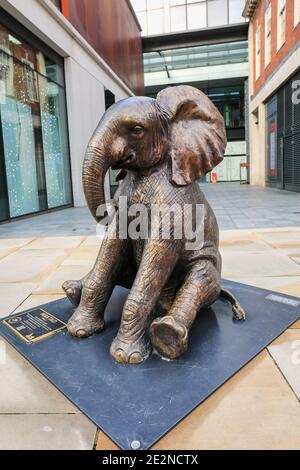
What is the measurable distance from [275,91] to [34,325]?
573 inches

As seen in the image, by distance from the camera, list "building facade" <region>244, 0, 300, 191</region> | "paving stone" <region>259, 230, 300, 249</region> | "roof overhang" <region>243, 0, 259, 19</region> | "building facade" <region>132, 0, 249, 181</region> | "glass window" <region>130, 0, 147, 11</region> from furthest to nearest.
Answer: "glass window" <region>130, 0, 147, 11</region> < "building facade" <region>132, 0, 249, 181</region> < "roof overhang" <region>243, 0, 259, 19</region> < "building facade" <region>244, 0, 300, 191</region> < "paving stone" <region>259, 230, 300, 249</region>

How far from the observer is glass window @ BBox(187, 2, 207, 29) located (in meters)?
19.1

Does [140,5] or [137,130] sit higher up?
[140,5]

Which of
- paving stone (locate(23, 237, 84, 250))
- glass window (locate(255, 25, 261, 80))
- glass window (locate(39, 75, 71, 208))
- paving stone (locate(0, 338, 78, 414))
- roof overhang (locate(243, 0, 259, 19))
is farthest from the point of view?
glass window (locate(255, 25, 261, 80))

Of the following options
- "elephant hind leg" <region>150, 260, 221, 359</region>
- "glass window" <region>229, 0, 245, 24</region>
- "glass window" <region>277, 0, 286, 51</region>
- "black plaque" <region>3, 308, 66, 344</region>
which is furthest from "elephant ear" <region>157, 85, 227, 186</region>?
"glass window" <region>229, 0, 245, 24</region>

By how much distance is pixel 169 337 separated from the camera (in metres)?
1.51

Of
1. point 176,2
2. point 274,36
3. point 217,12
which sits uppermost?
point 176,2

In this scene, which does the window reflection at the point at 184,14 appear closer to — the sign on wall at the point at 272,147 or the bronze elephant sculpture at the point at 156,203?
the sign on wall at the point at 272,147

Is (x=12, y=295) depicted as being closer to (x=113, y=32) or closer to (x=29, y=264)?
(x=29, y=264)

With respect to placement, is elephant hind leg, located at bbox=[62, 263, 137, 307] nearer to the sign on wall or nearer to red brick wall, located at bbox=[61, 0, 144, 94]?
red brick wall, located at bbox=[61, 0, 144, 94]

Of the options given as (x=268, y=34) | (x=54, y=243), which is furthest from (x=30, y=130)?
(x=268, y=34)

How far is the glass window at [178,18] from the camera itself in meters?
19.4

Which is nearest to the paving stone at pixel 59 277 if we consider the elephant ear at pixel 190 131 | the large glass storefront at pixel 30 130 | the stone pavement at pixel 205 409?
the stone pavement at pixel 205 409
